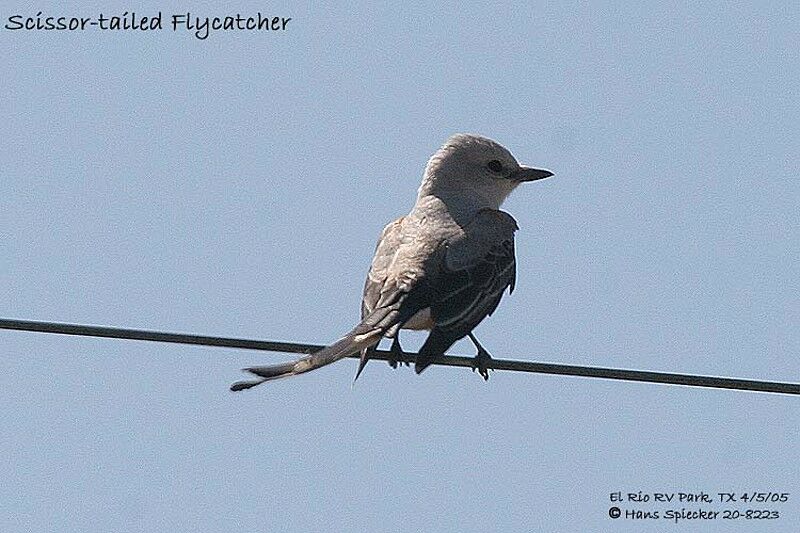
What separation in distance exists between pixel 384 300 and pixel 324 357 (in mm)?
832

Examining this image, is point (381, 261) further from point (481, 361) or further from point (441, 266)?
point (481, 361)

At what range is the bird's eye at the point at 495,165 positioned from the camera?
33.2 feet

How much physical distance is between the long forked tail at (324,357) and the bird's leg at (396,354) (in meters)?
0.28

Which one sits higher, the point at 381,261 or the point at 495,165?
the point at 495,165

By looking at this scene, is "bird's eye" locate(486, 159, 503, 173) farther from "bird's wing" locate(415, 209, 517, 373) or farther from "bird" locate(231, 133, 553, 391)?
"bird's wing" locate(415, 209, 517, 373)

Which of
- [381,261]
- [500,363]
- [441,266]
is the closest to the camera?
[500,363]

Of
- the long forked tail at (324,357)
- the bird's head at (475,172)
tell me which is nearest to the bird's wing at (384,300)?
the long forked tail at (324,357)

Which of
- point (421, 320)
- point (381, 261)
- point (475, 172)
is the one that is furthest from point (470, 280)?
point (475, 172)

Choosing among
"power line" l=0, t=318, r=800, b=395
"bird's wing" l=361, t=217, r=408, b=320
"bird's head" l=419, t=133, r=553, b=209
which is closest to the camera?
"power line" l=0, t=318, r=800, b=395

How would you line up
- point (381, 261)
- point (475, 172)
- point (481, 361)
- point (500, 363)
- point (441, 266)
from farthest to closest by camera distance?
point (475, 172)
point (381, 261)
point (441, 266)
point (481, 361)
point (500, 363)

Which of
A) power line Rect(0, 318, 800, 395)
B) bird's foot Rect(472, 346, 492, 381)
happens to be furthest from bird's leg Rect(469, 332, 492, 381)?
power line Rect(0, 318, 800, 395)

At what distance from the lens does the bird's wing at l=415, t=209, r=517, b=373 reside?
8.00 metres

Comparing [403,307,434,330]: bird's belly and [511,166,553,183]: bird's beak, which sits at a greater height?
[511,166,553,183]: bird's beak

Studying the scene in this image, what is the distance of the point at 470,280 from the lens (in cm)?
848
